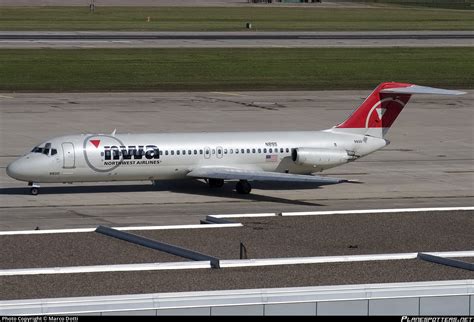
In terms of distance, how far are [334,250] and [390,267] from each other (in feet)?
12.9

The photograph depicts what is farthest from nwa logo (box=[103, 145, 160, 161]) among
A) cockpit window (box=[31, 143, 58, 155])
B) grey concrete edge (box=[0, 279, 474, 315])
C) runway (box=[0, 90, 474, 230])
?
grey concrete edge (box=[0, 279, 474, 315])

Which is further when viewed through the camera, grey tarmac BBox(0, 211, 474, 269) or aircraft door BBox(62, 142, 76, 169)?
aircraft door BBox(62, 142, 76, 169)

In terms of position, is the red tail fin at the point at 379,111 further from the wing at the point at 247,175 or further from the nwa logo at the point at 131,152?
the nwa logo at the point at 131,152

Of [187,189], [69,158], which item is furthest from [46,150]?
[187,189]

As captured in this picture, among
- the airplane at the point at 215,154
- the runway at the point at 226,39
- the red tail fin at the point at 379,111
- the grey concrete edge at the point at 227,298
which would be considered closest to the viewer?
the grey concrete edge at the point at 227,298

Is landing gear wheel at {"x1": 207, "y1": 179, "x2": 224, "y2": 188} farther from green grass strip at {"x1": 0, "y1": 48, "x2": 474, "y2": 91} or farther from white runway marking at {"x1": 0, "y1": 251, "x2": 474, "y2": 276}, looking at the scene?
green grass strip at {"x1": 0, "y1": 48, "x2": 474, "y2": 91}

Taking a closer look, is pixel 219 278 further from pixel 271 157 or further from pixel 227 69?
pixel 227 69

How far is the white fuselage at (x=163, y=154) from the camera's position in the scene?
53.5 m

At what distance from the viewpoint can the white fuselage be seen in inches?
2105

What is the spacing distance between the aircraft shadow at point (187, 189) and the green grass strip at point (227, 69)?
1645 inches

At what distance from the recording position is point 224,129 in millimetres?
76312

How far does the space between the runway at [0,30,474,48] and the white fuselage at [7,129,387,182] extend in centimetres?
7195

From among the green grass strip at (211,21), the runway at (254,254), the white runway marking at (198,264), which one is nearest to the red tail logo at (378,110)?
the runway at (254,254)

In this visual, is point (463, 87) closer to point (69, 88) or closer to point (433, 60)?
point (433, 60)
